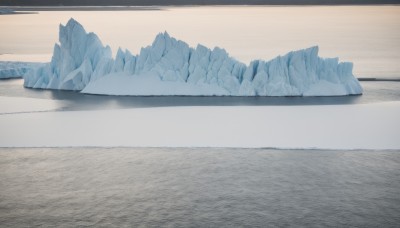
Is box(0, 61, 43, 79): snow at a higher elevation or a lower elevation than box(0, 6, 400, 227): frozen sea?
lower

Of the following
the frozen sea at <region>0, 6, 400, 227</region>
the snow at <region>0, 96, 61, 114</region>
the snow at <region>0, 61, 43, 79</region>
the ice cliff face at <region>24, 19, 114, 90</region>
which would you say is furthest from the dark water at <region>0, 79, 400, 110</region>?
the snow at <region>0, 61, 43, 79</region>

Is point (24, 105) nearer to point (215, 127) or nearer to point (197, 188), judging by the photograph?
point (215, 127)

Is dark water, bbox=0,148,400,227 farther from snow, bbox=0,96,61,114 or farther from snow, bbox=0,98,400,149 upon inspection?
snow, bbox=0,96,61,114

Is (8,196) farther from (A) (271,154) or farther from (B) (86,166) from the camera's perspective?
(A) (271,154)

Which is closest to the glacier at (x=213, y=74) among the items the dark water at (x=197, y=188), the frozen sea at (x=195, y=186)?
the frozen sea at (x=195, y=186)

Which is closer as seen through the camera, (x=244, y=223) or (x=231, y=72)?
(x=244, y=223)

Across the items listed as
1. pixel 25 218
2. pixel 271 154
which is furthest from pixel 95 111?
pixel 25 218
